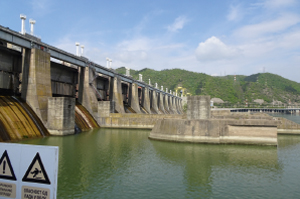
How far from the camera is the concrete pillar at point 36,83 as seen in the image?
29234mm

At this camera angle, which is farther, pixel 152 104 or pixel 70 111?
pixel 152 104

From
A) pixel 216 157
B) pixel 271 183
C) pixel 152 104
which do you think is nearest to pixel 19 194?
pixel 271 183

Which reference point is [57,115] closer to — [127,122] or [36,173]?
[127,122]

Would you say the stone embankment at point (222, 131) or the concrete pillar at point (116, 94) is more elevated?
the concrete pillar at point (116, 94)

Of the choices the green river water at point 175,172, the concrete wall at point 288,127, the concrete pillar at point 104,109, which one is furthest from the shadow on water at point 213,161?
the concrete pillar at point 104,109

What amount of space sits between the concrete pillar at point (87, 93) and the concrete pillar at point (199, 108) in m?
20.3

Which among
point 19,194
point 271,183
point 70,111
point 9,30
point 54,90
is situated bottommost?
point 271,183

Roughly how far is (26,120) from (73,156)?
36.9 feet

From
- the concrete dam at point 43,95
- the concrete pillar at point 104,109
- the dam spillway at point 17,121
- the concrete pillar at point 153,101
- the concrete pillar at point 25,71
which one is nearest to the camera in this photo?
the dam spillway at point 17,121

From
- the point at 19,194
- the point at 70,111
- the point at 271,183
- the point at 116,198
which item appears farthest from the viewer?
the point at 70,111

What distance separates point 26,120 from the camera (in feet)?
88.4

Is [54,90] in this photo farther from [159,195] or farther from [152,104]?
[152,104]

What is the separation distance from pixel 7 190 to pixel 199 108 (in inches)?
988

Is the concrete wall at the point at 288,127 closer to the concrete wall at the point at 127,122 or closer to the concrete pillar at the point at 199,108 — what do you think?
the concrete pillar at the point at 199,108
